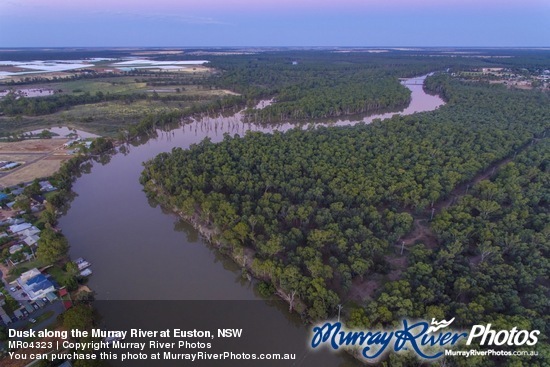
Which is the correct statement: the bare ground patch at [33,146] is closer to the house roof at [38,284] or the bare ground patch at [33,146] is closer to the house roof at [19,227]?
the house roof at [19,227]

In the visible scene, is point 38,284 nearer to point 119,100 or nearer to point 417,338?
point 417,338

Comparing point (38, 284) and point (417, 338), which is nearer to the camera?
point (417, 338)

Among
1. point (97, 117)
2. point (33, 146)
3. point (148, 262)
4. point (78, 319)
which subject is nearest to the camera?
point (78, 319)

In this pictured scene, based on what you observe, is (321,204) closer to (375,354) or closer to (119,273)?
(375,354)

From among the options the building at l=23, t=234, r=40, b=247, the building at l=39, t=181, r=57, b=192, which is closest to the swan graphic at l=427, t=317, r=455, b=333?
the building at l=23, t=234, r=40, b=247

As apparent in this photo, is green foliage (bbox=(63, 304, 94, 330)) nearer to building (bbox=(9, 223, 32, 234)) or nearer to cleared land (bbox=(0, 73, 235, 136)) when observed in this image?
building (bbox=(9, 223, 32, 234))

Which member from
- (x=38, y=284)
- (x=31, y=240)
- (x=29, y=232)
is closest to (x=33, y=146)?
(x=29, y=232)

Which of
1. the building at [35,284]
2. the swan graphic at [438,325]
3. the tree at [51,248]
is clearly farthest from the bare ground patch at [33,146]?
the swan graphic at [438,325]
